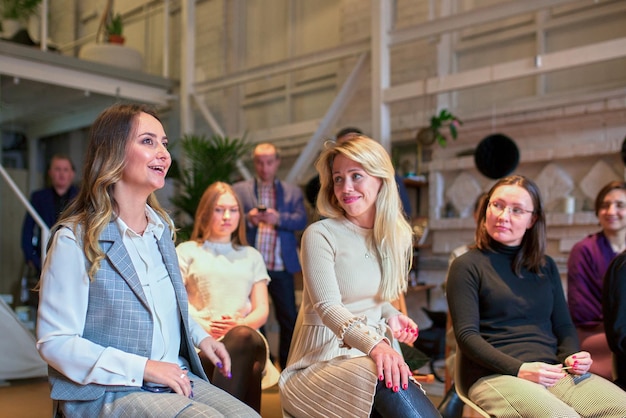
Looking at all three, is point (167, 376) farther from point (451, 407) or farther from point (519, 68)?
point (519, 68)

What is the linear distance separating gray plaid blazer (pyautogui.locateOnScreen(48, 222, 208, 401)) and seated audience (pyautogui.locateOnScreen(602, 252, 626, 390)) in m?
1.69

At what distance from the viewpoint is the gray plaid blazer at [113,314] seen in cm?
157

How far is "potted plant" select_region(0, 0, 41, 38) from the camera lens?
6465mm

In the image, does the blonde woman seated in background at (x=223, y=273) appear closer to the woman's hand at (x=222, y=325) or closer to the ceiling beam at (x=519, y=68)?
the woman's hand at (x=222, y=325)

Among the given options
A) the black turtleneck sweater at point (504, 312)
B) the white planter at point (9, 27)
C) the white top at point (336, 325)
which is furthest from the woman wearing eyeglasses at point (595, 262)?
the white planter at point (9, 27)

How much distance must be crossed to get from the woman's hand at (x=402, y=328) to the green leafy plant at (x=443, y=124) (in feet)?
11.6

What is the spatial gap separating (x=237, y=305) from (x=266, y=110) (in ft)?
16.4

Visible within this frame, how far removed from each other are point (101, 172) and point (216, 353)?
62cm

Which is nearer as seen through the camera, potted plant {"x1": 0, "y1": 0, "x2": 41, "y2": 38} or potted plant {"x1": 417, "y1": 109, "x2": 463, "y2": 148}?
potted plant {"x1": 417, "y1": 109, "x2": 463, "y2": 148}

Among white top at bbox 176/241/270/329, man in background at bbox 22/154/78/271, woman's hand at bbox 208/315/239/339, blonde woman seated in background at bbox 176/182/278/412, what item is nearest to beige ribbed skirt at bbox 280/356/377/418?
blonde woman seated in background at bbox 176/182/278/412

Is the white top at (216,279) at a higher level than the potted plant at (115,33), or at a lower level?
lower

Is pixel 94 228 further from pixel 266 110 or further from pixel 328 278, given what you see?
pixel 266 110

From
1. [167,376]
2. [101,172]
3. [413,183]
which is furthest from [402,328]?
[413,183]

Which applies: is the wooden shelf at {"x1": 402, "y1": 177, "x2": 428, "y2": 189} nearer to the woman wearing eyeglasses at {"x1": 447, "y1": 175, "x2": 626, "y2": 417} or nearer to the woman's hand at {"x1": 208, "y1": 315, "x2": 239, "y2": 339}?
the woman wearing eyeglasses at {"x1": 447, "y1": 175, "x2": 626, "y2": 417}
